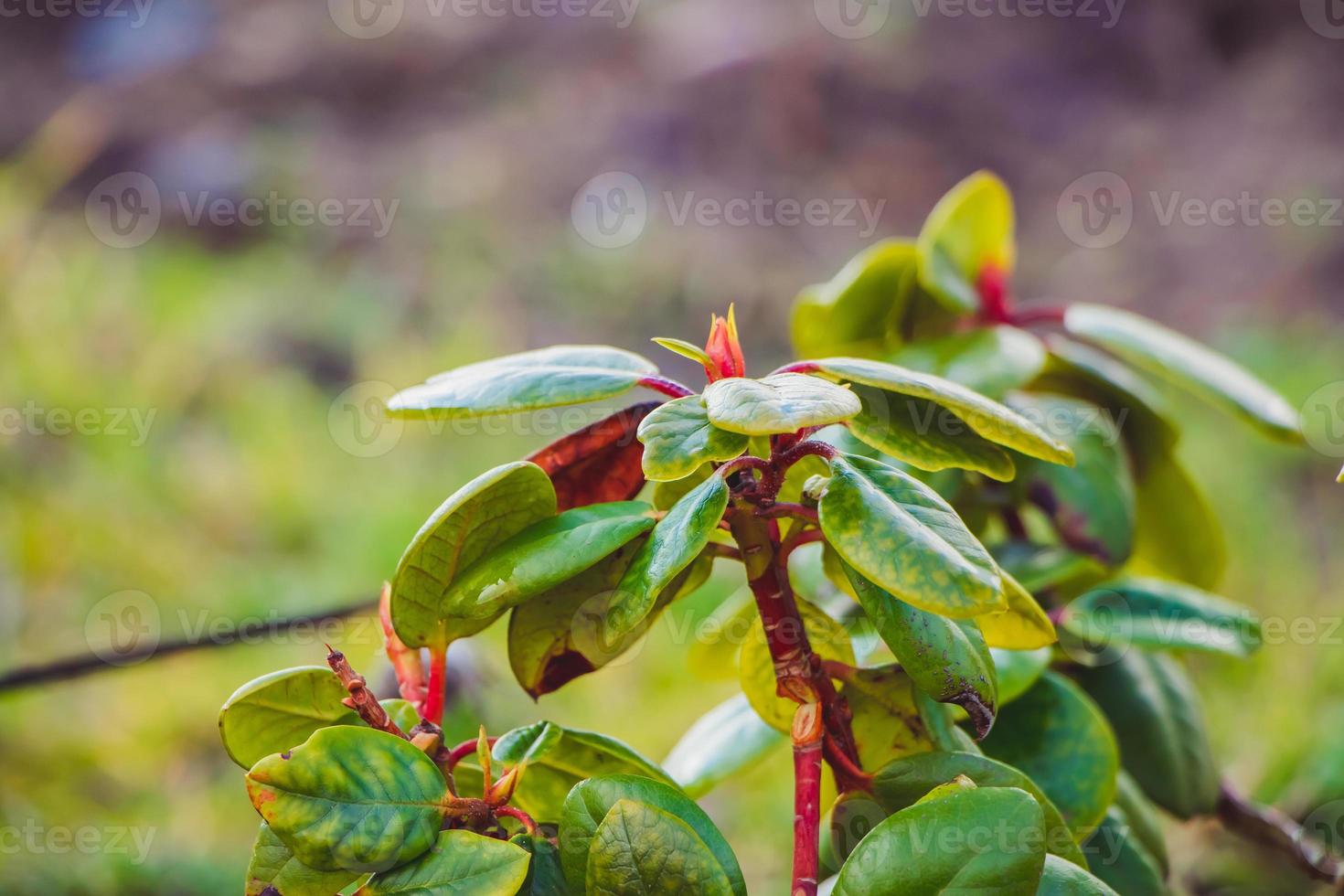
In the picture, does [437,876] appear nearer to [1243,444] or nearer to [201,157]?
[1243,444]

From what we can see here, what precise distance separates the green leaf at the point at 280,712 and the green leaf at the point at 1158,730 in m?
0.53

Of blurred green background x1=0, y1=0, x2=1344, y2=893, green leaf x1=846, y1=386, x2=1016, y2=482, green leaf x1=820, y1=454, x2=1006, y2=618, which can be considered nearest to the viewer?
green leaf x1=820, y1=454, x2=1006, y2=618

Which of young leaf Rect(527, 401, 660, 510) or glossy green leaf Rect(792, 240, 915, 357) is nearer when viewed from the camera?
young leaf Rect(527, 401, 660, 510)

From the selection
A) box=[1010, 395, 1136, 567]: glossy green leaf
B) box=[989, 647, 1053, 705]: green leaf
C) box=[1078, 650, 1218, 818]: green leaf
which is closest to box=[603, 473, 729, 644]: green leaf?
box=[989, 647, 1053, 705]: green leaf

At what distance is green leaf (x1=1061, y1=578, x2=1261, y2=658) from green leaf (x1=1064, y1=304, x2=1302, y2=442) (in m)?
0.12

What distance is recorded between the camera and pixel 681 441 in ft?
1.27

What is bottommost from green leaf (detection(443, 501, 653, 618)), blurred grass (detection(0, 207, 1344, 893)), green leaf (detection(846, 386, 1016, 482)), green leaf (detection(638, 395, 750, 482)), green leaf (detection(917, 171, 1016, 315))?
blurred grass (detection(0, 207, 1344, 893))

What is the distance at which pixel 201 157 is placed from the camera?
324 centimetres

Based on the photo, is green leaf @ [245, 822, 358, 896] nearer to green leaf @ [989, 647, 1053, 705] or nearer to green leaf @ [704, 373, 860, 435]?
green leaf @ [704, 373, 860, 435]

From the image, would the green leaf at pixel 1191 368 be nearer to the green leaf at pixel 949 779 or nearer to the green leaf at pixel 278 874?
the green leaf at pixel 949 779

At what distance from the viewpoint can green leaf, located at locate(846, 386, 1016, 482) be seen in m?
0.44

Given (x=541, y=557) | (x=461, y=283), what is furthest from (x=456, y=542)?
(x=461, y=283)

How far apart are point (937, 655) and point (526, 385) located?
21 centimetres

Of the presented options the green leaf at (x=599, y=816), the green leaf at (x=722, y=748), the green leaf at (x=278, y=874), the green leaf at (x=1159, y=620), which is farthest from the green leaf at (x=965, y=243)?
the green leaf at (x=278, y=874)
